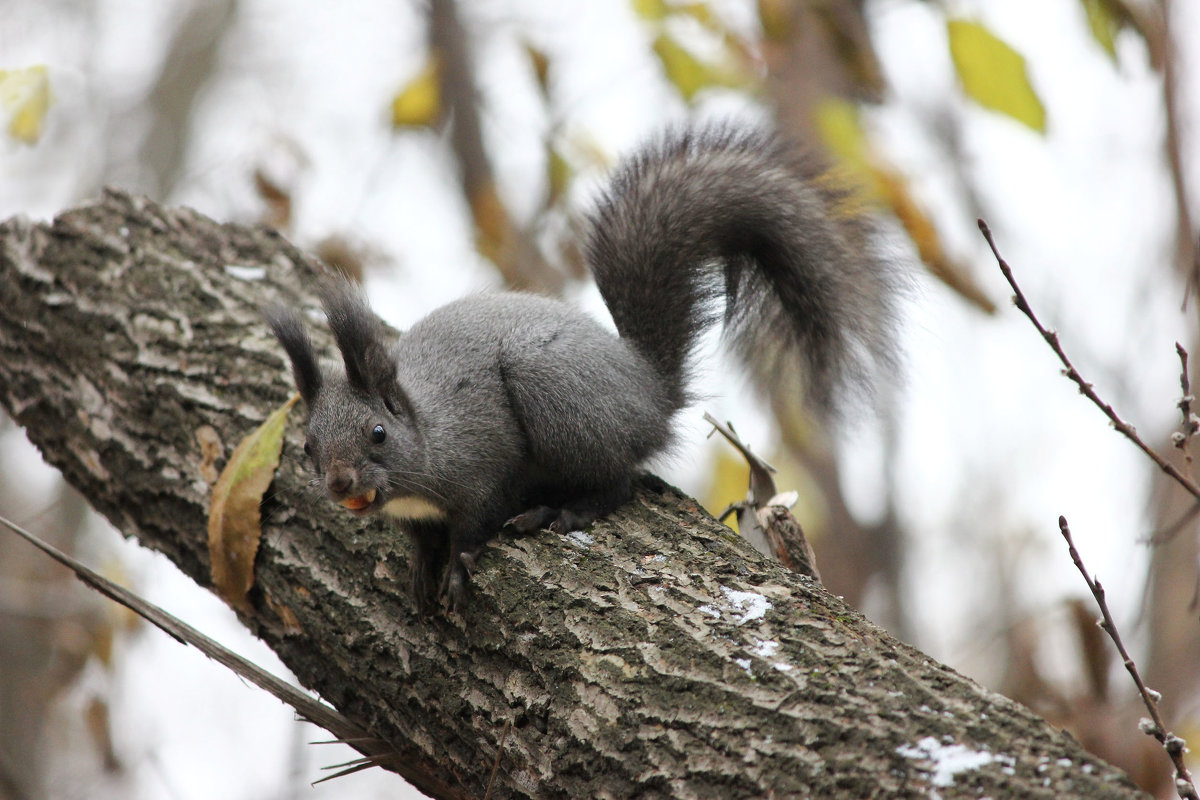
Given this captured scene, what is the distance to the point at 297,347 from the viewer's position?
255 cm

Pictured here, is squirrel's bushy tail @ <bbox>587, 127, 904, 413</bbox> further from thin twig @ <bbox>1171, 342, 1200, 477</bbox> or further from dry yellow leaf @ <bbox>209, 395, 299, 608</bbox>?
thin twig @ <bbox>1171, 342, 1200, 477</bbox>

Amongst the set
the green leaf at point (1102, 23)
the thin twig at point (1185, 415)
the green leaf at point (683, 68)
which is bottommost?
the thin twig at point (1185, 415)

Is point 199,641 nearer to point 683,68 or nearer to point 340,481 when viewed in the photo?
point 340,481

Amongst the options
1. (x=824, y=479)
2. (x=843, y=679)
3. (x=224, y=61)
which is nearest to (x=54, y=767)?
(x=224, y=61)

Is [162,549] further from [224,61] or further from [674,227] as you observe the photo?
[224,61]

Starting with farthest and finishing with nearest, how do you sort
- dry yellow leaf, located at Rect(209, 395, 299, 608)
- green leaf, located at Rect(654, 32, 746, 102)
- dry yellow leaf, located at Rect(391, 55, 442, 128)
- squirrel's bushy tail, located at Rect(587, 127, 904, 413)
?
dry yellow leaf, located at Rect(391, 55, 442, 128) < green leaf, located at Rect(654, 32, 746, 102) < squirrel's bushy tail, located at Rect(587, 127, 904, 413) < dry yellow leaf, located at Rect(209, 395, 299, 608)

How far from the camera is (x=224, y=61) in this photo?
1028 cm

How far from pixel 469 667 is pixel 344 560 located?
0.57 metres

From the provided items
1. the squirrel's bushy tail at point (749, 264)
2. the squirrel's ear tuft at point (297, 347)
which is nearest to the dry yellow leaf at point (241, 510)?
the squirrel's ear tuft at point (297, 347)

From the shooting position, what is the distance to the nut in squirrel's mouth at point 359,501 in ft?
8.05

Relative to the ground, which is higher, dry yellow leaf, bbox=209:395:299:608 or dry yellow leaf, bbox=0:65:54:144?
dry yellow leaf, bbox=0:65:54:144

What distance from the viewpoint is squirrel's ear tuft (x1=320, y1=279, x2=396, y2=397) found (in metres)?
2.53

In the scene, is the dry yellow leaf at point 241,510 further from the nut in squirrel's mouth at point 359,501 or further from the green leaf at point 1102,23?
the green leaf at point 1102,23

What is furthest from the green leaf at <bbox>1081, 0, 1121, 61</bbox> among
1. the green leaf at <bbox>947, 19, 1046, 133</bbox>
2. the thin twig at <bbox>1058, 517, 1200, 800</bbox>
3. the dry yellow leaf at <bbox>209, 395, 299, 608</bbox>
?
the dry yellow leaf at <bbox>209, 395, 299, 608</bbox>
